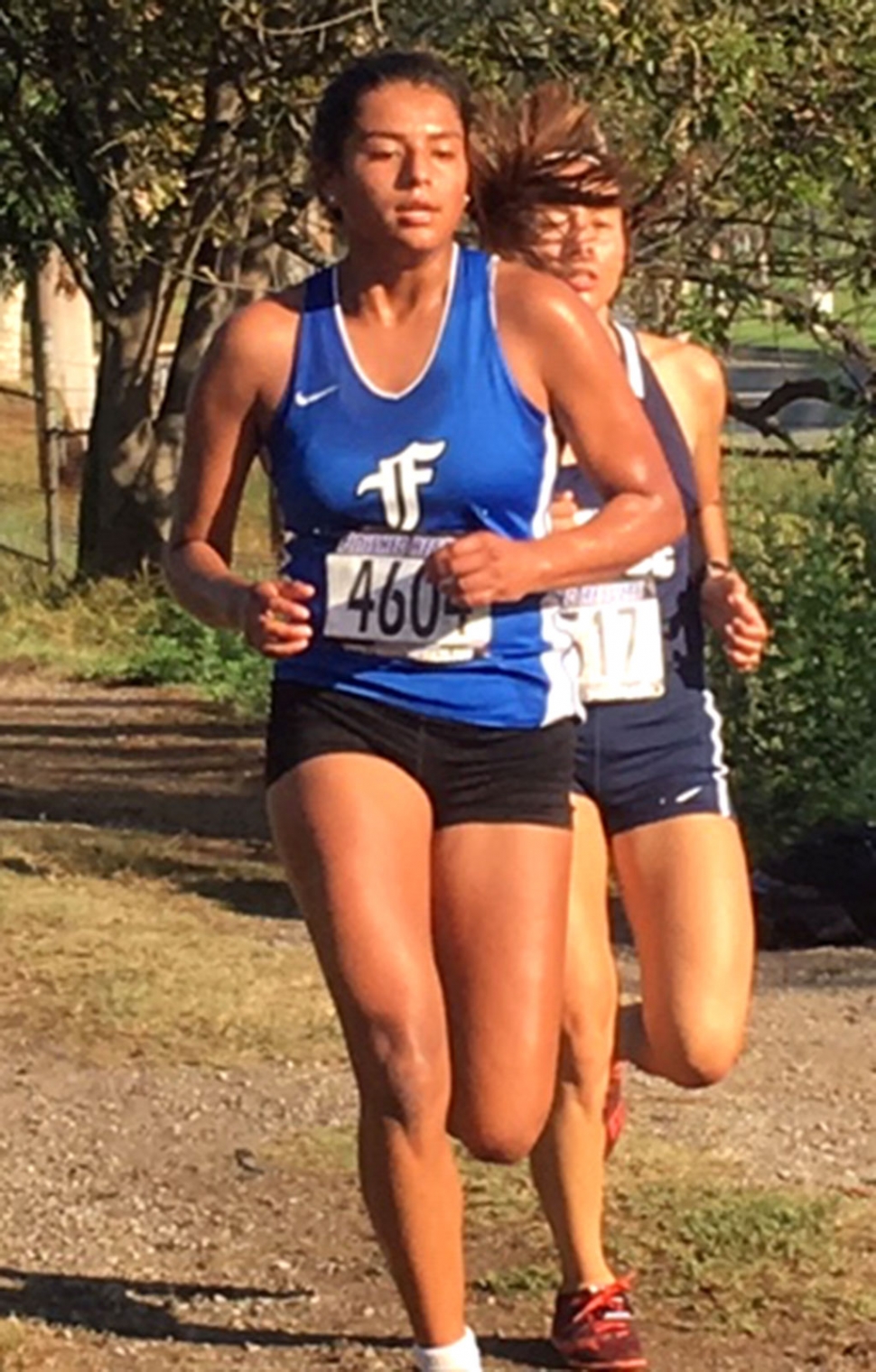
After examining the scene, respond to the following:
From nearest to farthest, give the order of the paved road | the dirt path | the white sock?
the white sock, the dirt path, the paved road

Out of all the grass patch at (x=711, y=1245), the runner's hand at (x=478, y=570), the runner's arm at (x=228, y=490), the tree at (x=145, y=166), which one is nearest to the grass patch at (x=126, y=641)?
the tree at (x=145, y=166)

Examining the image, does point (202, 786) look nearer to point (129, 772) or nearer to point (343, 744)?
point (129, 772)

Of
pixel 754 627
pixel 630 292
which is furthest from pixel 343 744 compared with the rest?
pixel 630 292

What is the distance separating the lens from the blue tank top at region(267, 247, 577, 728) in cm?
427

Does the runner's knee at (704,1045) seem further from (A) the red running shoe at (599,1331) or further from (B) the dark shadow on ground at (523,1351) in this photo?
(B) the dark shadow on ground at (523,1351)

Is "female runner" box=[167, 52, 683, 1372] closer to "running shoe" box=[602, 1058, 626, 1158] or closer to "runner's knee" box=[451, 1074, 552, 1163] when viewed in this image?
"runner's knee" box=[451, 1074, 552, 1163]

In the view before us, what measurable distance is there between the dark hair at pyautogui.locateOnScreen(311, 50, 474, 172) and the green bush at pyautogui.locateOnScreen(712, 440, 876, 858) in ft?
17.1

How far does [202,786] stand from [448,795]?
8.16 m

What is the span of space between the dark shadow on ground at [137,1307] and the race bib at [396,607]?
1.35m

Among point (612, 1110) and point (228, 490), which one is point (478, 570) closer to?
point (228, 490)

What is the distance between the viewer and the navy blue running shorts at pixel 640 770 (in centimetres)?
495

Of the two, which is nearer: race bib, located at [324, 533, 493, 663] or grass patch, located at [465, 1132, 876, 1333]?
race bib, located at [324, 533, 493, 663]

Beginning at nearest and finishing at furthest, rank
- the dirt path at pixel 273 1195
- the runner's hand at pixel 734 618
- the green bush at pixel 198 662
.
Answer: the runner's hand at pixel 734 618, the dirt path at pixel 273 1195, the green bush at pixel 198 662

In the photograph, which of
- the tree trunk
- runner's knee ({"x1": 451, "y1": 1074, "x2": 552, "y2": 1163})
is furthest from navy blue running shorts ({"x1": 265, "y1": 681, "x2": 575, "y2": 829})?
the tree trunk
